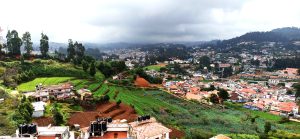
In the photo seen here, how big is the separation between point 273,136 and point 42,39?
2056 inches

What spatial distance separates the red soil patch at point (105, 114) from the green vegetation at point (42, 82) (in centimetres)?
1145

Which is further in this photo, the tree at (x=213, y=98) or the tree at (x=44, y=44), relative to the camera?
the tree at (x=44, y=44)

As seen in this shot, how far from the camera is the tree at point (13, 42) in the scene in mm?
71250

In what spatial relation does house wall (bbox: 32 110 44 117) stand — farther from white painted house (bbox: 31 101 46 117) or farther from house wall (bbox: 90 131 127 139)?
house wall (bbox: 90 131 127 139)

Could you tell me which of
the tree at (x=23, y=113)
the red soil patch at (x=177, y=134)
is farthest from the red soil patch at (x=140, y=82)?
the tree at (x=23, y=113)

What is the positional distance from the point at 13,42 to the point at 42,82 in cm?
2142

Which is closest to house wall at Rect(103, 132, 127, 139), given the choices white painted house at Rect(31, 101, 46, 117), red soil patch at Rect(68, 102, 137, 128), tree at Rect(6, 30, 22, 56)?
red soil patch at Rect(68, 102, 137, 128)

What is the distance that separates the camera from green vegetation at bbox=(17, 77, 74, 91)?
49.9 meters

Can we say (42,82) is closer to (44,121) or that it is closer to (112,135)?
(44,121)

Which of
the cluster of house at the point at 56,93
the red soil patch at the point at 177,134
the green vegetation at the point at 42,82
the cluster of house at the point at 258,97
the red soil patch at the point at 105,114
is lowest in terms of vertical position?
the cluster of house at the point at 258,97

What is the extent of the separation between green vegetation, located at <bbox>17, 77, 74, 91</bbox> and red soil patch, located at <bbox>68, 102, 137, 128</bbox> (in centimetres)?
1145

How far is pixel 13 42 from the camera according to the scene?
71.2 m

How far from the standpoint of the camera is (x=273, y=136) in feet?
129

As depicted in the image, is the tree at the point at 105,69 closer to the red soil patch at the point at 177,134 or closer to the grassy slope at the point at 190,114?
the grassy slope at the point at 190,114
